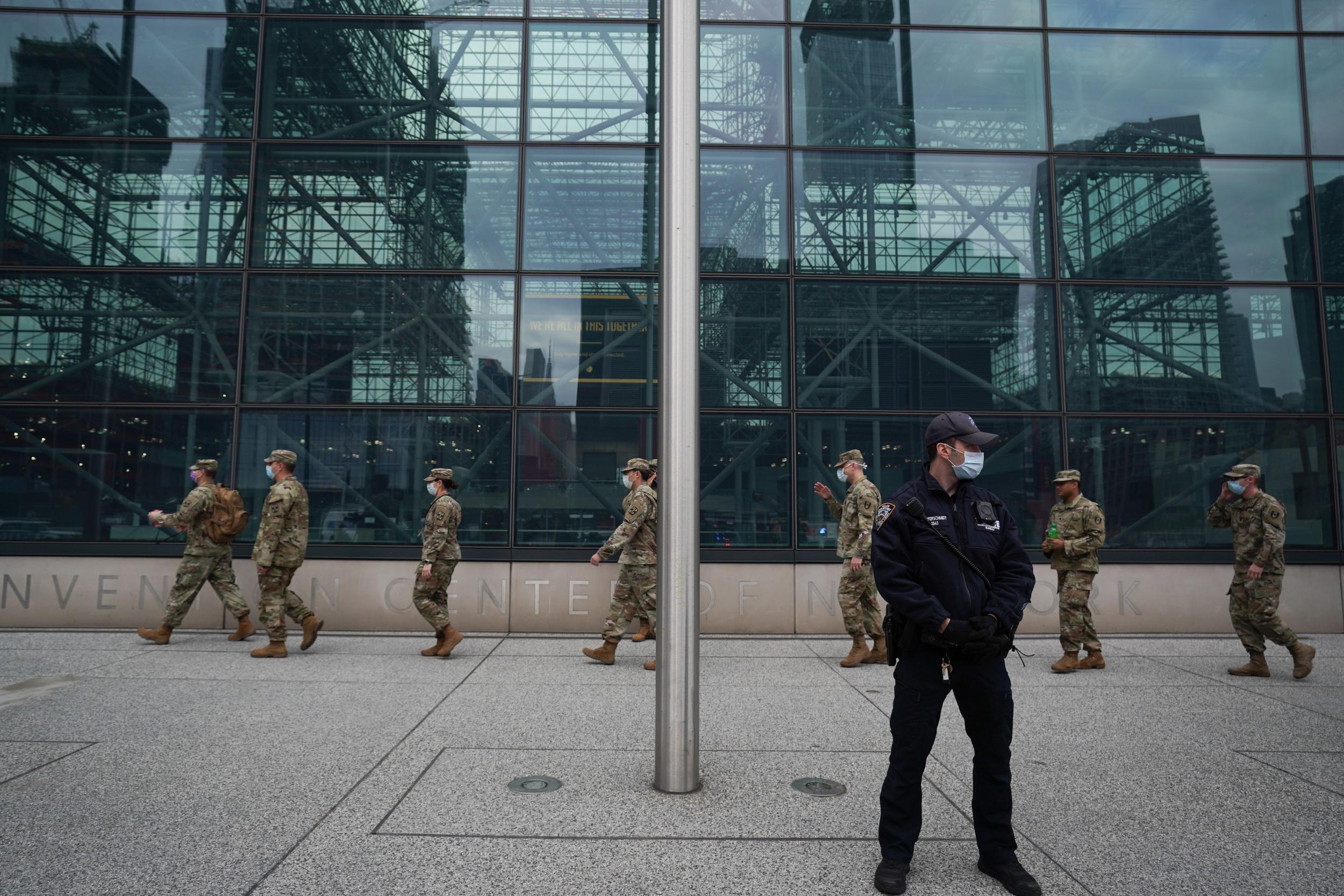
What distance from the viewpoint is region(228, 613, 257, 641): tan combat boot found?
8.69 meters

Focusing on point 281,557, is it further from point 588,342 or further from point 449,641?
point 588,342

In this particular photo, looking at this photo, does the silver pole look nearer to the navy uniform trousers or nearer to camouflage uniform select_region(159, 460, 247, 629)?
the navy uniform trousers

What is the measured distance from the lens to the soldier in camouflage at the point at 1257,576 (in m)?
7.11

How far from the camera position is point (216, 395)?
979cm

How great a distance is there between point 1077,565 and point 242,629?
8.55 m

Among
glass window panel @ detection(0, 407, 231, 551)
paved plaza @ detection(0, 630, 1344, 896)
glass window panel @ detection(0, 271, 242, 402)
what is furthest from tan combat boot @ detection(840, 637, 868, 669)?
glass window panel @ detection(0, 271, 242, 402)

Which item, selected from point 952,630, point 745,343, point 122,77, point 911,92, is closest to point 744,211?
point 745,343

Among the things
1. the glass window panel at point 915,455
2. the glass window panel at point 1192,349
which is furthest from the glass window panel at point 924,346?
the glass window panel at point 1192,349

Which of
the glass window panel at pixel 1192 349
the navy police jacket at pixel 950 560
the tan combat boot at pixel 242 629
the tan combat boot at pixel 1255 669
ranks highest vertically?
the glass window panel at pixel 1192 349

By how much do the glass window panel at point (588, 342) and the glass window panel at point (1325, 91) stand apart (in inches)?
355

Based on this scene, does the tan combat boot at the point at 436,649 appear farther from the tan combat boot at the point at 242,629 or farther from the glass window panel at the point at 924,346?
the glass window panel at the point at 924,346

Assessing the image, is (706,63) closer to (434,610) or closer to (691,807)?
(434,610)

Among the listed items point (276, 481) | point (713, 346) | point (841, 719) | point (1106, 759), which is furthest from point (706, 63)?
point (1106, 759)

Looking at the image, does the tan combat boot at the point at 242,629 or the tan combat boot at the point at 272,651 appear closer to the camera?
the tan combat boot at the point at 272,651
